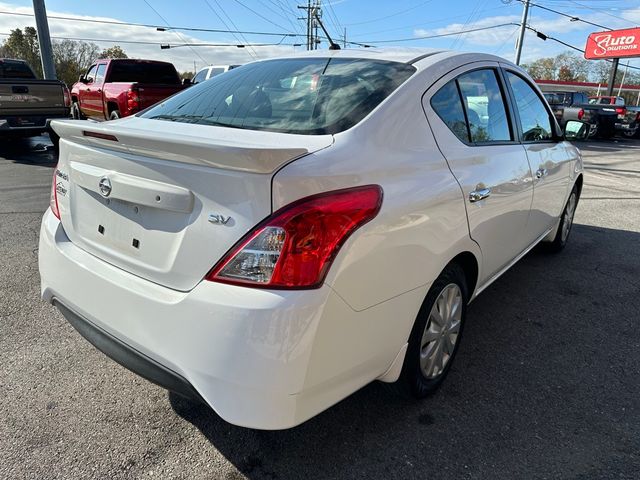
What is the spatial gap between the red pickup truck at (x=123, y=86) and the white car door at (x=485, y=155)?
30.1 feet

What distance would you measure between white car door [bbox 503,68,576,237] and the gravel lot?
81 cm

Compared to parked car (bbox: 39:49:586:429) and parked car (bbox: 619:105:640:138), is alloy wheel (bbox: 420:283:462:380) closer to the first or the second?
parked car (bbox: 39:49:586:429)

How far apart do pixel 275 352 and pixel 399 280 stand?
2.04 feet

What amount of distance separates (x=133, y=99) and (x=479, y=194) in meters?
9.83

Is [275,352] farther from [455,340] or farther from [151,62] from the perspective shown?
[151,62]

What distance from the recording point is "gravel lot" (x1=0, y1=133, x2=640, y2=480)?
2.05 m

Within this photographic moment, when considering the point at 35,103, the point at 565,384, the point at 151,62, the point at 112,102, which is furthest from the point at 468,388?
the point at 151,62

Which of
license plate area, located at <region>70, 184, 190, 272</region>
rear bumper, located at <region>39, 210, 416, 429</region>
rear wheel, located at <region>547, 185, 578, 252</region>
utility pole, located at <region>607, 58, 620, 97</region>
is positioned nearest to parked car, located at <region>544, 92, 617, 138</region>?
rear wheel, located at <region>547, 185, 578, 252</region>

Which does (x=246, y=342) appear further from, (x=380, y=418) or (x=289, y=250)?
(x=380, y=418)

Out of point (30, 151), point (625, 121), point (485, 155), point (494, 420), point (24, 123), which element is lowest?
point (30, 151)

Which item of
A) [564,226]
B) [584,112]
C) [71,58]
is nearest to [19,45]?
[71,58]

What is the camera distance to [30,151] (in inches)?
432

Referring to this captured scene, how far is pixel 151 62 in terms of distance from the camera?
497 inches

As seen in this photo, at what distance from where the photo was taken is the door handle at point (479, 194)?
2.45m
